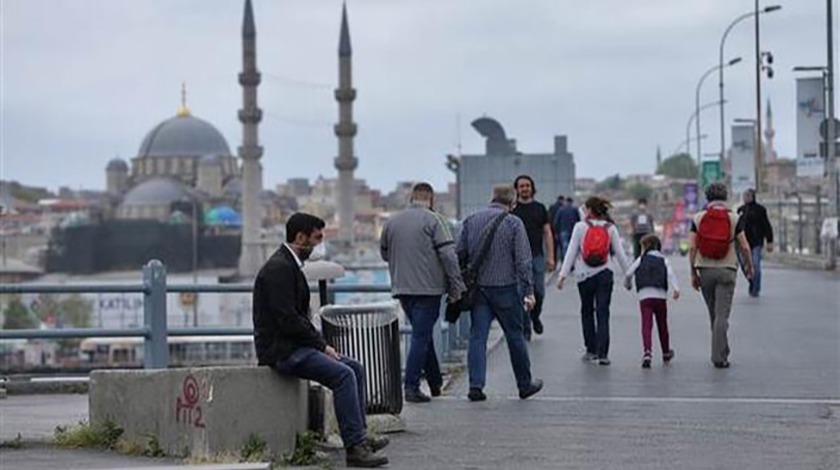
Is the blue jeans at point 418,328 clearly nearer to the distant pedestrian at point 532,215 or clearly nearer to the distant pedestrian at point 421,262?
the distant pedestrian at point 421,262

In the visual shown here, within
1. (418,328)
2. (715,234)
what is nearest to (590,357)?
(715,234)

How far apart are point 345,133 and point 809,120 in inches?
4129

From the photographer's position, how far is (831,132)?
43.1 metres

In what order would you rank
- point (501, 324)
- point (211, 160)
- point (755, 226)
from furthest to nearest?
point (211, 160) < point (755, 226) < point (501, 324)

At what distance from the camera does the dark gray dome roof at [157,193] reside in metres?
179

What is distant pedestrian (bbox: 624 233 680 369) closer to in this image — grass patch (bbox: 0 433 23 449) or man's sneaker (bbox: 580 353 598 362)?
man's sneaker (bbox: 580 353 598 362)

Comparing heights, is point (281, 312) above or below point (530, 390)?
above

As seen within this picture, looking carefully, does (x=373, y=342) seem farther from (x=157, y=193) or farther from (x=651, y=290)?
(x=157, y=193)

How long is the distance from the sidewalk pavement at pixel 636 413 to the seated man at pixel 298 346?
1.18 feet

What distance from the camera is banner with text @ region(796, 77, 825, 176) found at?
47438 mm

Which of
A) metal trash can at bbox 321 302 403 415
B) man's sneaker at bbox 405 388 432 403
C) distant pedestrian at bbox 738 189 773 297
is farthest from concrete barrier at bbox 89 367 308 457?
distant pedestrian at bbox 738 189 773 297

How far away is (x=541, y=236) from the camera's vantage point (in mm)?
19719

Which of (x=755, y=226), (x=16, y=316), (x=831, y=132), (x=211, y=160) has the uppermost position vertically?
(x=211, y=160)

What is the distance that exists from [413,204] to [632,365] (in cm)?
478
